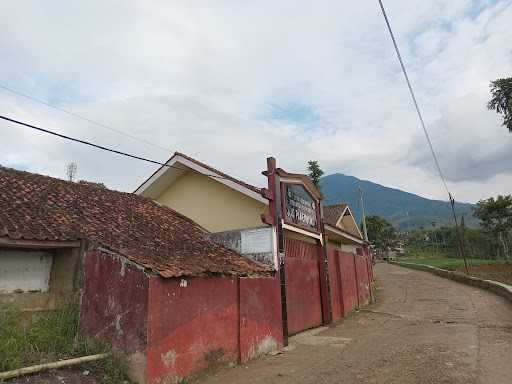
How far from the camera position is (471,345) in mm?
8906

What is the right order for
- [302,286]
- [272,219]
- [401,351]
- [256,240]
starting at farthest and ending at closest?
[302,286], [256,240], [272,219], [401,351]

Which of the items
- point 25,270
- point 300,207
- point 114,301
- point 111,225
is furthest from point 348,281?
point 25,270

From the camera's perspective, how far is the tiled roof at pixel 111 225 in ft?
23.9

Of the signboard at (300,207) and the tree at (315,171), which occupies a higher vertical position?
the tree at (315,171)

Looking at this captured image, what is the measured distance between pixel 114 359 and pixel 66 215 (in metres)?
3.50

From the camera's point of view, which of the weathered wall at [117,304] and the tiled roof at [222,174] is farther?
the tiled roof at [222,174]

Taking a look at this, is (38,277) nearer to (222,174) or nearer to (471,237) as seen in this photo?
(222,174)

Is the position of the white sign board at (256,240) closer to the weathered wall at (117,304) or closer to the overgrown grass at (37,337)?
the weathered wall at (117,304)

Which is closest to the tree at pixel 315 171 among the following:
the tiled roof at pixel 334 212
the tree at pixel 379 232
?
the tiled roof at pixel 334 212

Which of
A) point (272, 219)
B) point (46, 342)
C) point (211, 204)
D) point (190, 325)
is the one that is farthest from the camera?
point (211, 204)

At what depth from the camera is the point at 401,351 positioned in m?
8.61

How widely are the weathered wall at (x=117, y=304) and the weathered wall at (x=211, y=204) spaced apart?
507 cm

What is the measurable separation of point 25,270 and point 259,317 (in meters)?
4.96

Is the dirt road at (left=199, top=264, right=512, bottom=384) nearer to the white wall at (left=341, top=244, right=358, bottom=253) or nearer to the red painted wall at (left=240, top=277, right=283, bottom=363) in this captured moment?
the red painted wall at (left=240, top=277, right=283, bottom=363)
